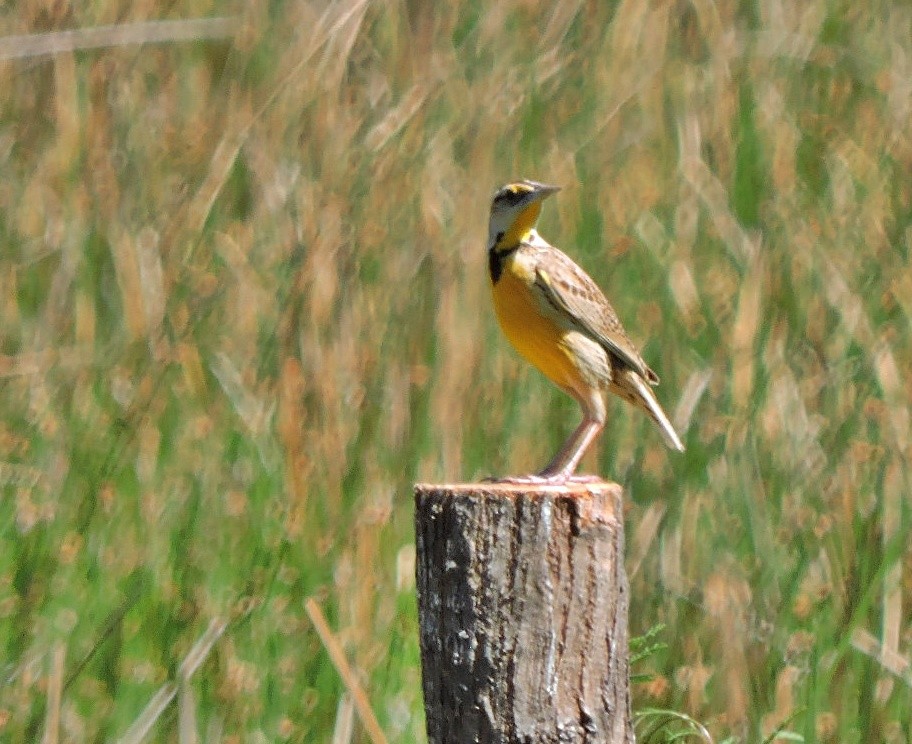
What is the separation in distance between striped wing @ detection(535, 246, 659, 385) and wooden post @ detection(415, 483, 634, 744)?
70 cm

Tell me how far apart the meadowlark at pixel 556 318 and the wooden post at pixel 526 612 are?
0.61 m

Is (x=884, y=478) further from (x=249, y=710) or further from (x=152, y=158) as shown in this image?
(x=152, y=158)

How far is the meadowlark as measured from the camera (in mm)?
2752

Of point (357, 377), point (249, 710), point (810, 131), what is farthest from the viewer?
point (810, 131)

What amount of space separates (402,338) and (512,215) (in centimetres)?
66

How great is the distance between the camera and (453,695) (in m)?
2.09

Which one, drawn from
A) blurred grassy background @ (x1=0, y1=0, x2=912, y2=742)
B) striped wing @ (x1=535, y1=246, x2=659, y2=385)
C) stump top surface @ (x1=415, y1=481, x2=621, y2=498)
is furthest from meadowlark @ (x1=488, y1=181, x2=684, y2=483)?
stump top surface @ (x1=415, y1=481, x2=621, y2=498)

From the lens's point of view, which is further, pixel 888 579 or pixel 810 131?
pixel 810 131

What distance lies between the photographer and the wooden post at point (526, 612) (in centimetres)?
204

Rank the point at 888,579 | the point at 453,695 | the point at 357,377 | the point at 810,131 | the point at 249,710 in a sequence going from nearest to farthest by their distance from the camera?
the point at 453,695 → the point at 249,710 → the point at 888,579 → the point at 357,377 → the point at 810,131

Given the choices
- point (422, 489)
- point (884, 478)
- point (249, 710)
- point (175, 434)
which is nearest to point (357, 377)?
point (175, 434)

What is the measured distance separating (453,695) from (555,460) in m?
0.99

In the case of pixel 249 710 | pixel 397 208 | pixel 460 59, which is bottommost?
pixel 249 710

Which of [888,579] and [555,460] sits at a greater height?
[555,460]
